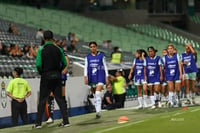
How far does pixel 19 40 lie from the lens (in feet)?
109

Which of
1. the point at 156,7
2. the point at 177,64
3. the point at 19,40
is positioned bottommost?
the point at 177,64

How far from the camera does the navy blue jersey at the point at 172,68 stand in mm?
18781

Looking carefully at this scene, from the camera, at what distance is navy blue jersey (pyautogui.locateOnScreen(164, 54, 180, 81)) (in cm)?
1878

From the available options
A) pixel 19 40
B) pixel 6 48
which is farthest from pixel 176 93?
pixel 19 40

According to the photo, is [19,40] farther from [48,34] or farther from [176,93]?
[48,34]

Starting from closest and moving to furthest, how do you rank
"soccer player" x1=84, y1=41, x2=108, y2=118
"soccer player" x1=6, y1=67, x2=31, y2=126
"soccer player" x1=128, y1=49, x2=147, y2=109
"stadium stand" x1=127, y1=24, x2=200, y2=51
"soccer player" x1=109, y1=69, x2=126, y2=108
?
"soccer player" x1=84, y1=41, x2=108, y2=118 < "soccer player" x1=6, y1=67, x2=31, y2=126 < "soccer player" x1=128, y1=49, x2=147, y2=109 < "soccer player" x1=109, y1=69, x2=126, y2=108 < "stadium stand" x1=127, y1=24, x2=200, y2=51

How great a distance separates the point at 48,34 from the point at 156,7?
48.8 m

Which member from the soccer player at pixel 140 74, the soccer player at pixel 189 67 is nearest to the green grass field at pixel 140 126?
the soccer player at pixel 140 74

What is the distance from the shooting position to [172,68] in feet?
61.8

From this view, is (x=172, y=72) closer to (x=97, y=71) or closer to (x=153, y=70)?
(x=153, y=70)

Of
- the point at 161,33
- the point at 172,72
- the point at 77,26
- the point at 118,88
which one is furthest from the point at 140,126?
the point at 161,33

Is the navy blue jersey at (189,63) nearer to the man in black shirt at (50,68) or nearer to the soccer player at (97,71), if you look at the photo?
the soccer player at (97,71)

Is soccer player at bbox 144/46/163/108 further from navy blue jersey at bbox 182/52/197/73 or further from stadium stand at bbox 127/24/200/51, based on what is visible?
stadium stand at bbox 127/24/200/51

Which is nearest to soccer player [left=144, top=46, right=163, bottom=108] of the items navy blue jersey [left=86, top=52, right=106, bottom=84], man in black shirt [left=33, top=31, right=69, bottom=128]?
navy blue jersey [left=86, top=52, right=106, bottom=84]
